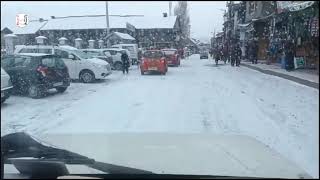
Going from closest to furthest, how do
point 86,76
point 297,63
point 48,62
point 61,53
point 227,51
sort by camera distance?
point 48,62, point 61,53, point 297,63, point 86,76, point 227,51

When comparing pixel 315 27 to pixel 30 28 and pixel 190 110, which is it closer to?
pixel 30 28

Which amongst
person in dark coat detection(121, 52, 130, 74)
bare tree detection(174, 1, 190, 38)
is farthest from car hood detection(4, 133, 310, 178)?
person in dark coat detection(121, 52, 130, 74)

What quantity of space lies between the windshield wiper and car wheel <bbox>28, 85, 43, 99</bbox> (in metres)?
0.47

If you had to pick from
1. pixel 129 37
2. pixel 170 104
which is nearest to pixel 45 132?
pixel 129 37

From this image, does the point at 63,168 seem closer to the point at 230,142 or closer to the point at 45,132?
the point at 45,132

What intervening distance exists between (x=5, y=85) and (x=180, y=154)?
4.29 feet

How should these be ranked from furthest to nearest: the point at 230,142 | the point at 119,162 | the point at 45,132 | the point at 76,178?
the point at 230,142
the point at 45,132
the point at 119,162
the point at 76,178

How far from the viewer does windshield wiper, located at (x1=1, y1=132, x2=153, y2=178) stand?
274 centimetres

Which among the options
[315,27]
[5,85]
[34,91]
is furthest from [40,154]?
[315,27]

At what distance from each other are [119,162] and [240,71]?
5.82 metres

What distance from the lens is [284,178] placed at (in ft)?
9.45

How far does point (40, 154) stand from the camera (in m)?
2.76

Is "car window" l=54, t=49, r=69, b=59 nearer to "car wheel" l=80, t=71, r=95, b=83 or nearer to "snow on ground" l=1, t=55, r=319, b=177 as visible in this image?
"snow on ground" l=1, t=55, r=319, b=177

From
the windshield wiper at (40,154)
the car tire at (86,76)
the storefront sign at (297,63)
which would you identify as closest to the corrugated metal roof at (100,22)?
the windshield wiper at (40,154)
